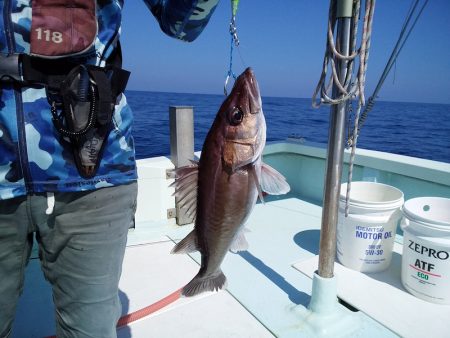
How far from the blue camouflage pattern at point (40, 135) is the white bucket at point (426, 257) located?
2.19 meters

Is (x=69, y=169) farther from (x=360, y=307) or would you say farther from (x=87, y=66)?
(x=360, y=307)

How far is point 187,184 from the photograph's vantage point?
1362mm

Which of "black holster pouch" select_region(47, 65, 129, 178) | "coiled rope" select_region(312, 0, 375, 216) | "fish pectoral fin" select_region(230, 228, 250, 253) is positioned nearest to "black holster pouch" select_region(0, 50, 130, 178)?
"black holster pouch" select_region(47, 65, 129, 178)

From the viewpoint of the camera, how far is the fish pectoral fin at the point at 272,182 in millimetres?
1354

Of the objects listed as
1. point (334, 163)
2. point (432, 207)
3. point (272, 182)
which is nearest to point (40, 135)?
point (272, 182)

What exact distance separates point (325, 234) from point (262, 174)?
1050mm

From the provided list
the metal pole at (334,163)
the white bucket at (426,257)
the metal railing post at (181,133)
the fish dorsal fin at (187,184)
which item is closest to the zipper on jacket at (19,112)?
the fish dorsal fin at (187,184)

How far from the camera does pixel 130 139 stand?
1.38 meters

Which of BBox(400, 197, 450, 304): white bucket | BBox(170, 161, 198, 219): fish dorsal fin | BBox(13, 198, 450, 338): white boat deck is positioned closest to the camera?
BBox(170, 161, 198, 219): fish dorsal fin

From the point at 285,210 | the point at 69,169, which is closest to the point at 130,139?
the point at 69,169

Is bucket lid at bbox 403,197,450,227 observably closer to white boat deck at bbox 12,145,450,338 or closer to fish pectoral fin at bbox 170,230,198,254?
white boat deck at bbox 12,145,450,338

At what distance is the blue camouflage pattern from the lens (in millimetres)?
1124

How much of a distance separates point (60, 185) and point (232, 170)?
2.09ft

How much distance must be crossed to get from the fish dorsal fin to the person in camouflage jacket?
19 cm
